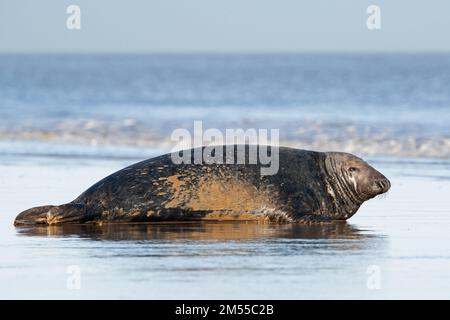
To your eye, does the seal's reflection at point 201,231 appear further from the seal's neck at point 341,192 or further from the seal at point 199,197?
the seal's neck at point 341,192

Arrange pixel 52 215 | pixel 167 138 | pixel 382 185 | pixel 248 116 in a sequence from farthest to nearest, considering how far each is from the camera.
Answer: pixel 248 116, pixel 167 138, pixel 382 185, pixel 52 215

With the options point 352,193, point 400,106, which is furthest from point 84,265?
point 400,106

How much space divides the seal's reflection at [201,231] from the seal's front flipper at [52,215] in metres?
0.09

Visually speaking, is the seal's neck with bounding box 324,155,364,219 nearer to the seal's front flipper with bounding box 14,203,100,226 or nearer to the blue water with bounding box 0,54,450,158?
the seal's front flipper with bounding box 14,203,100,226

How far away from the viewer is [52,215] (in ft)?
31.8

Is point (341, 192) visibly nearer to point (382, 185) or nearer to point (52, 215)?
point (382, 185)

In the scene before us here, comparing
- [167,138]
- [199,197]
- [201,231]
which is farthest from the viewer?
[167,138]

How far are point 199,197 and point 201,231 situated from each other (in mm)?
674

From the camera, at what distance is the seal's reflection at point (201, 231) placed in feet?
29.9

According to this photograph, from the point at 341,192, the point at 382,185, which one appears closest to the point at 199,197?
the point at 341,192

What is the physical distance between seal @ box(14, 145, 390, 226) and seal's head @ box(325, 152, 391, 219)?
0.03 metres

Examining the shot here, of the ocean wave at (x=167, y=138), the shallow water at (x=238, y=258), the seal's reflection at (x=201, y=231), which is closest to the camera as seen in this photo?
the shallow water at (x=238, y=258)

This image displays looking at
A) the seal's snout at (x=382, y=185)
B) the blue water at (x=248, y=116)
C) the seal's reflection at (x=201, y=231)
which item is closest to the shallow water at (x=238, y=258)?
the seal's reflection at (x=201, y=231)

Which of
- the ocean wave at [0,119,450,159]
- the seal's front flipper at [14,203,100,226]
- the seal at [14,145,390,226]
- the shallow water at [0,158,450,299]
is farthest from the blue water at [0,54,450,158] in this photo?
the seal's front flipper at [14,203,100,226]
